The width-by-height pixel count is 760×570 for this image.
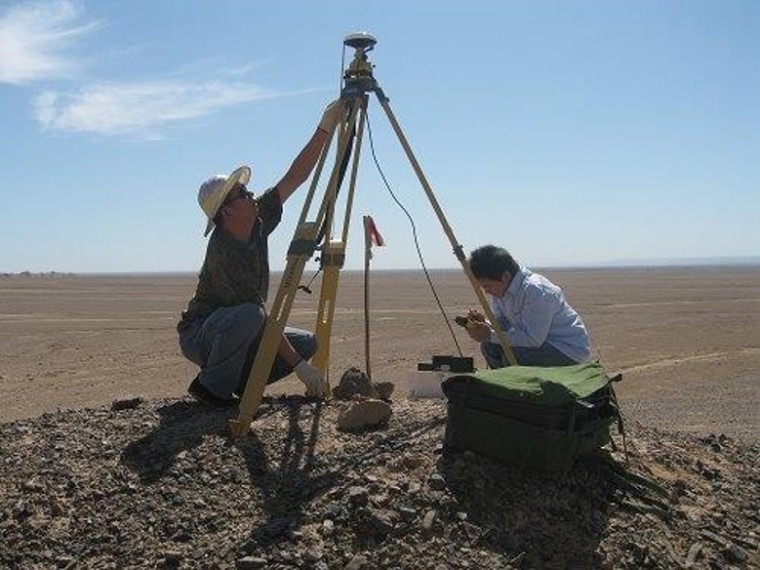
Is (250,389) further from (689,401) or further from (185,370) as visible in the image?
(185,370)

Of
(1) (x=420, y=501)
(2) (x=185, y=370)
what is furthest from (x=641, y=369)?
(1) (x=420, y=501)

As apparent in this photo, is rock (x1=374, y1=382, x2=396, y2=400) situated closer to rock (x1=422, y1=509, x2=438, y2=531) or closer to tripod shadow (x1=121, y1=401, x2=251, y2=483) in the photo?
tripod shadow (x1=121, y1=401, x2=251, y2=483)

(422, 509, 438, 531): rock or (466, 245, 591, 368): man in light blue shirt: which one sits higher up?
(466, 245, 591, 368): man in light blue shirt

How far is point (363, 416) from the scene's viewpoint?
5.73 meters

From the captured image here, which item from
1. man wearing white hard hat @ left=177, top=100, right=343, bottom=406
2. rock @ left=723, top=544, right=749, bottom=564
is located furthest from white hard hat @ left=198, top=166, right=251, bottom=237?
rock @ left=723, top=544, right=749, bottom=564

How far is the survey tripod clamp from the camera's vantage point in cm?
536

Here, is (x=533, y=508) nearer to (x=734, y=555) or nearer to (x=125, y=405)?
(x=734, y=555)

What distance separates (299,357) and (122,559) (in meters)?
2.02

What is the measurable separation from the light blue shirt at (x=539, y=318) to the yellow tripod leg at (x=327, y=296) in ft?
4.43

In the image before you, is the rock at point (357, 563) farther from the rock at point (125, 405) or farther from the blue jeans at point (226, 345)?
the rock at point (125, 405)

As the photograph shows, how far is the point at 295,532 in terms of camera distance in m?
4.30

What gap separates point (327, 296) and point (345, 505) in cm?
242

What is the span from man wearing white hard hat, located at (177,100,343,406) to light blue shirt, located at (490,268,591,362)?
5.47 ft

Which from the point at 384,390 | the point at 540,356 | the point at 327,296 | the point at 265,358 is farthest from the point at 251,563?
the point at 540,356
